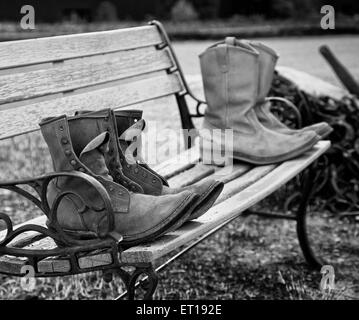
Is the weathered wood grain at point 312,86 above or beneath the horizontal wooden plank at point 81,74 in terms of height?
beneath

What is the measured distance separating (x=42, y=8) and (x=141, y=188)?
19748 millimetres

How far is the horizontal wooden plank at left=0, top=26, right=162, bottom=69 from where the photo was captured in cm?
264

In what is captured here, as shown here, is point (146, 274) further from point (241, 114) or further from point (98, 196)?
point (241, 114)

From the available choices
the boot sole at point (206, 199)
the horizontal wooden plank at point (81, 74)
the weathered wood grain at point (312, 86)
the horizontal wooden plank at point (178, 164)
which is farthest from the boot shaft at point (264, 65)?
the weathered wood grain at point (312, 86)

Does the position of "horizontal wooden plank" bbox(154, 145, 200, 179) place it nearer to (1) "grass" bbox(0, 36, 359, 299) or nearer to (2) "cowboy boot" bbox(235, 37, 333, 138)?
(2) "cowboy boot" bbox(235, 37, 333, 138)

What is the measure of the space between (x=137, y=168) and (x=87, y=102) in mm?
835

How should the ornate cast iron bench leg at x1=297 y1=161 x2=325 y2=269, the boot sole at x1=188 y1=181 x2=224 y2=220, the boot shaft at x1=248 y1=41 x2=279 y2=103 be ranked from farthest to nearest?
the ornate cast iron bench leg at x1=297 y1=161 x2=325 y2=269
the boot shaft at x1=248 y1=41 x2=279 y2=103
the boot sole at x1=188 y1=181 x2=224 y2=220

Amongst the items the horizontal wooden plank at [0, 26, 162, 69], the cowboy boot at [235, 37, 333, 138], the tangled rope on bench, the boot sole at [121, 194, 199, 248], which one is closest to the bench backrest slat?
the horizontal wooden plank at [0, 26, 162, 69]

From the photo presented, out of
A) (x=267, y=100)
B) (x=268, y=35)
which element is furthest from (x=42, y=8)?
(x=267, y=100)

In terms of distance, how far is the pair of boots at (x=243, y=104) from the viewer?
3.08 meters

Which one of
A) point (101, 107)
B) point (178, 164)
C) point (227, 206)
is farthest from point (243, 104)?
point (227, 206)

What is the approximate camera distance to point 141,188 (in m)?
2.18

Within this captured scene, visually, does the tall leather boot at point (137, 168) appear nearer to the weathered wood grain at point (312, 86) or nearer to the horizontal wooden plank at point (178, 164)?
the horizontal wooden plank at point (178, 164)

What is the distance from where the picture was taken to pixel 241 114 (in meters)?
3.11
